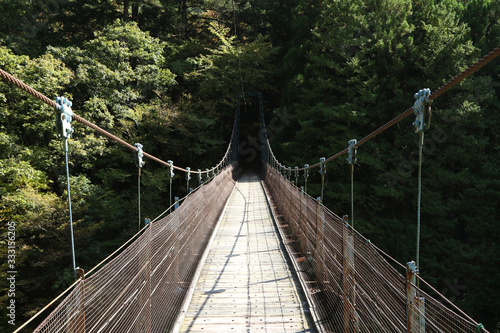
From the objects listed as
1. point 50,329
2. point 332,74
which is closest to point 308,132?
point 332,74

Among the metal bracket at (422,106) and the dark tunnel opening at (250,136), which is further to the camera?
the dark tunnel opening at (250,136)

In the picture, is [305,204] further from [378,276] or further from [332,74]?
[332,74]

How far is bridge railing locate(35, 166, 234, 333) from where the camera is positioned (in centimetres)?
147

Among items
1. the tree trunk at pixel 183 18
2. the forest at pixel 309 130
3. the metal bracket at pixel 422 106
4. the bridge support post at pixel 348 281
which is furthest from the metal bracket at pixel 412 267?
the tree trunk at pixel 183 18

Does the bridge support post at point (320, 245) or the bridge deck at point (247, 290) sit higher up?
the bridge support post at point (320, 245)

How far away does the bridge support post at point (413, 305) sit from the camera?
1466mm

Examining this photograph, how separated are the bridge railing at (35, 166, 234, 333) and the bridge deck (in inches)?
10.0

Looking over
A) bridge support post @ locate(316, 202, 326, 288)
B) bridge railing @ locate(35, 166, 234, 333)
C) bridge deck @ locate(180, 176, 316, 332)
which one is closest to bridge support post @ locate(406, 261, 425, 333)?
bridge railing @ locate(35, 166, 234, 333)

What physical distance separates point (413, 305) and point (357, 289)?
0.96 metres

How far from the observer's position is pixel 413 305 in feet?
5.04

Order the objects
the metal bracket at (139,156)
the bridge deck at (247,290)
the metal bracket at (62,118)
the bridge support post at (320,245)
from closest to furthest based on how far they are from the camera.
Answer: the metal bracket at (62,118), the bridge deck at (247,290), the metal bracket at (139,156), the bridge support post at (320,245)

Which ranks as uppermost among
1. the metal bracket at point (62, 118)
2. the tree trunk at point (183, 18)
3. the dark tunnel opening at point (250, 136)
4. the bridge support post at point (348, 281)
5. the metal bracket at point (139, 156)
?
the tree trunk at point (183, 18)

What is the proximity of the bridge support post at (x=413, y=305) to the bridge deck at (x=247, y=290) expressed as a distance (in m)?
1.51

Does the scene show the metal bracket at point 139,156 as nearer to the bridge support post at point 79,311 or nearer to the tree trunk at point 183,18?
the bridge support post at point 79,311
